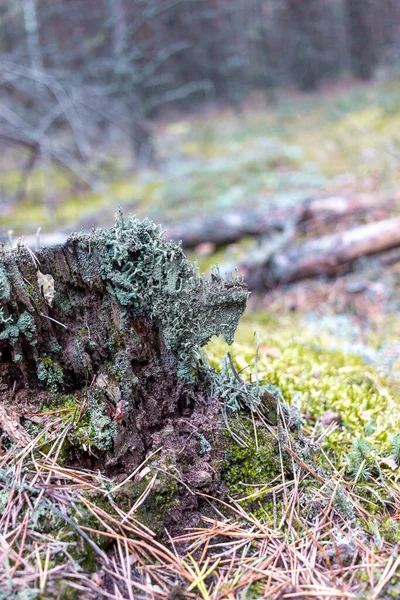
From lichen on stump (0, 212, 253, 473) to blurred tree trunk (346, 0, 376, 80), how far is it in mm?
18820

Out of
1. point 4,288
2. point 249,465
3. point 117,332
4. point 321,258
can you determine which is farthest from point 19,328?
point 321,258

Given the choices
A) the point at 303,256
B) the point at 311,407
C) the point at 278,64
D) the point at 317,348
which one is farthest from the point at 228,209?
the point at 278,64

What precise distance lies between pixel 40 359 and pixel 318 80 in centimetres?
1947

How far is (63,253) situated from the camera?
1634 mm

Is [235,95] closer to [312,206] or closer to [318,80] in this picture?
[318,80]

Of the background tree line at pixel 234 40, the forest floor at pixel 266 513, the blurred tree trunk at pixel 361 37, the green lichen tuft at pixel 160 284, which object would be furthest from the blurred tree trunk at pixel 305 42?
the green lichen tuft at pixel 160 284

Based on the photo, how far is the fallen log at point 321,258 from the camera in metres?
5.09

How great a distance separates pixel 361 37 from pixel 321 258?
16329 mm

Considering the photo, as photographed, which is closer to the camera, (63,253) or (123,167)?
(63,253)

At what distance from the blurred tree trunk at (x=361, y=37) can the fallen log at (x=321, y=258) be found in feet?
49.0

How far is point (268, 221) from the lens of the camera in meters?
6.09

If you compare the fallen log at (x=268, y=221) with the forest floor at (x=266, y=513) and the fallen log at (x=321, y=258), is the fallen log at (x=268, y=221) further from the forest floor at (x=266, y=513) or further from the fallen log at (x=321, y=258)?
the forest floor at (x=266, y=513)

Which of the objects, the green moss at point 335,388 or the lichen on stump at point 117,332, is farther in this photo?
the green moss at point 335,388

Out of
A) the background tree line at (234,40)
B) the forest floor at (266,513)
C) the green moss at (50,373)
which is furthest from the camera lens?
the background tree line at (234,40)
